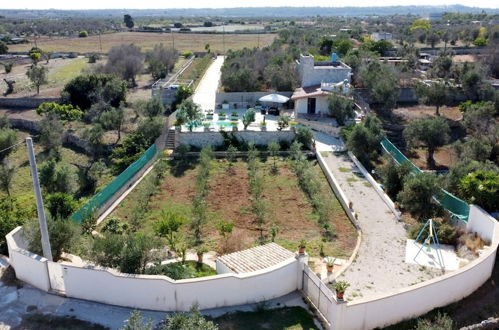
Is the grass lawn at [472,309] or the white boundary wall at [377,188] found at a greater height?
the white boundary wall at [377,188]

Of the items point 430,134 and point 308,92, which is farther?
point 308,92

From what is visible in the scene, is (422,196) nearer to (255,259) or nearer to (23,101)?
(255,259)

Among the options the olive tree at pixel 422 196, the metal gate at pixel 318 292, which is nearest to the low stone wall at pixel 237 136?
the olive tree at pixel 422 196

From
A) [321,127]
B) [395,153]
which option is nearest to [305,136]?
[321,127]

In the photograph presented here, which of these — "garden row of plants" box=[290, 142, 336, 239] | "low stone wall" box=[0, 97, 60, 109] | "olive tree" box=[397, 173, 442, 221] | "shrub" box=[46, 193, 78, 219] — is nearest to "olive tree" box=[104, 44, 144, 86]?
"low stone wall" box=[0, 97, 60, 109]

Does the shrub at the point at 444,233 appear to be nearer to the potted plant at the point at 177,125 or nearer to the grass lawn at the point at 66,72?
the potted plant at the point at 177,125

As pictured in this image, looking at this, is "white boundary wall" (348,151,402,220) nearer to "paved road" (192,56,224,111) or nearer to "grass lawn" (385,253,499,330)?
"grass lawn" (385,253,499,330)

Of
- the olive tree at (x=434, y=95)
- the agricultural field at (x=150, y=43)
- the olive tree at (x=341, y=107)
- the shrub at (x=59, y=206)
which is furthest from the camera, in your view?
the agricultural field at (x=150, y=43)
